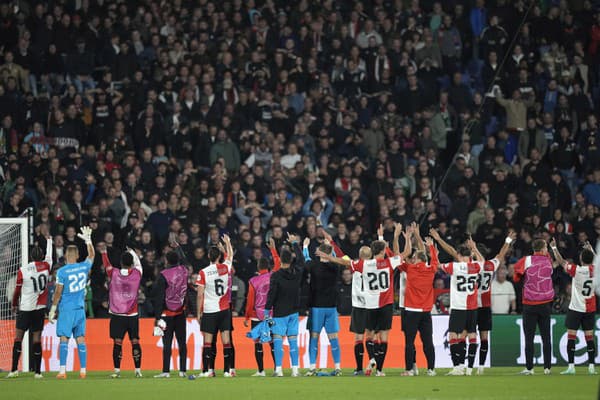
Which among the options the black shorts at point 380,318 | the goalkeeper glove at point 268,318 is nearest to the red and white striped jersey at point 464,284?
the black shorts at point 380,318

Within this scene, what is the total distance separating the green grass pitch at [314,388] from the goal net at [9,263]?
3245mm

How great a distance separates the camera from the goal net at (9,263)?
2202cm

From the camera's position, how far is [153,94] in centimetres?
2775

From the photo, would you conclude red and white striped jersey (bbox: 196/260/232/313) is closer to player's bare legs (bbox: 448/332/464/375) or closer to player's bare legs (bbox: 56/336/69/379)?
player's bare legs (bbox: 56/336/69/379)

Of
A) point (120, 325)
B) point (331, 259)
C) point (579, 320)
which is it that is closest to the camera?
point (331, 259)

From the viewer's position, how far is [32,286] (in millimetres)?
19578

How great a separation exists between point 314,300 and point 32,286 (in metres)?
5.25

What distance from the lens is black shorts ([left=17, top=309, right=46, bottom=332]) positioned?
1964 cm

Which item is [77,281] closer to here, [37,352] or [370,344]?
[37,352]

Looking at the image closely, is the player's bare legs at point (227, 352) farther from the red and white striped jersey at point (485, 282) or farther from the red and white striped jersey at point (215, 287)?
the red and white striped jersey at point (485, 282)

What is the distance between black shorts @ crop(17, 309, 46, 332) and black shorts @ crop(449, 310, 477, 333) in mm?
7649

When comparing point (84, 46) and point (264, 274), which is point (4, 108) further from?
point (264, 274)

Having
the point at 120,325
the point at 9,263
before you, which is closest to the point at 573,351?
the point at 120,325

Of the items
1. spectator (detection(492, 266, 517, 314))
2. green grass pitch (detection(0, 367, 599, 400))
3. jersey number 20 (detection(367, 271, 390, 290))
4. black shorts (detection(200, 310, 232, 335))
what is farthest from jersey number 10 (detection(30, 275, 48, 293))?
spectator (detection(492, 266, 517, 314))
